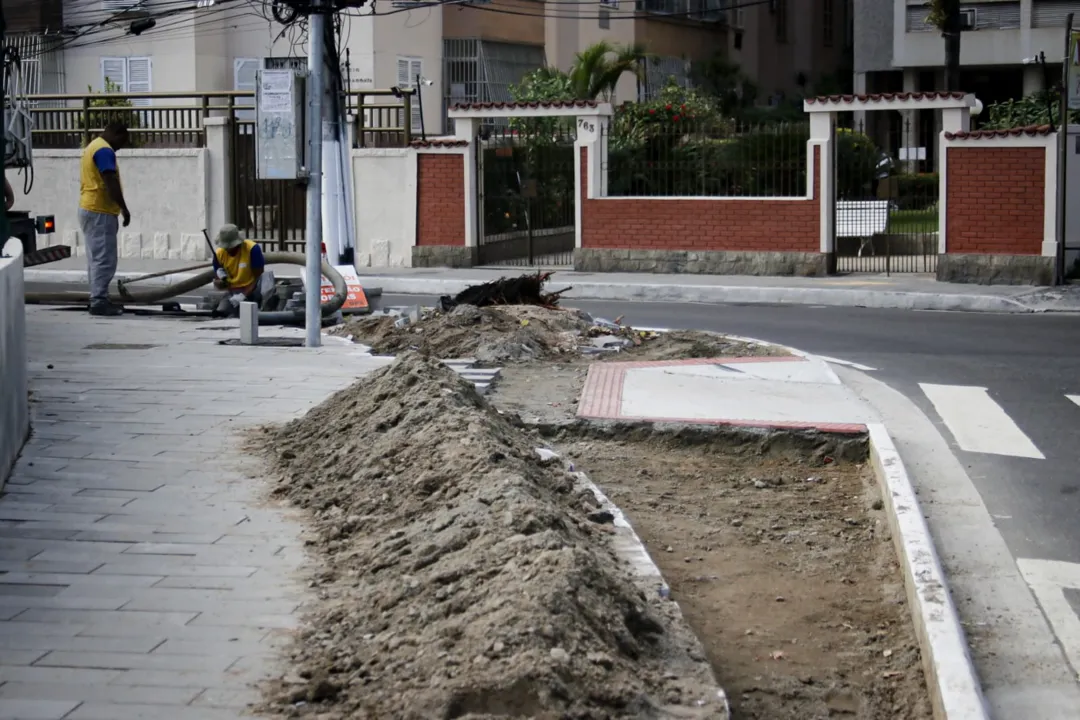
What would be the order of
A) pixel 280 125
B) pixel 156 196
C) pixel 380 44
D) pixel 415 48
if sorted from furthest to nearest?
pixel 415 48, pixel 380 44, pixel 156 196, pixel 280 125

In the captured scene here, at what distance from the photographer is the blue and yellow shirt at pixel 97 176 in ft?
49.0

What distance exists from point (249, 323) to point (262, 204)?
12.9 metres

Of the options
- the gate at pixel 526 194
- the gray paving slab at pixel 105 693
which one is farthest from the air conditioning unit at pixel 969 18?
the gray paving slab at pixel 105 693

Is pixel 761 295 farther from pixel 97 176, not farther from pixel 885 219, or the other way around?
pixel 97 176

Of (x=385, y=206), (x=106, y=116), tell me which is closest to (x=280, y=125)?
(x=385, y=206)

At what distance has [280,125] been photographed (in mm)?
12586

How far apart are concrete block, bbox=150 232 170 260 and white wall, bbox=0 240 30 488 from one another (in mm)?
17666

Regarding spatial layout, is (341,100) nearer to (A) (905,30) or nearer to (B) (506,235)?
(B) (506,235)

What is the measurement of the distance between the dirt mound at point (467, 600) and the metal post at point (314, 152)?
4.97 m

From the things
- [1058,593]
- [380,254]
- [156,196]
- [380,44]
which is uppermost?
[380,44]

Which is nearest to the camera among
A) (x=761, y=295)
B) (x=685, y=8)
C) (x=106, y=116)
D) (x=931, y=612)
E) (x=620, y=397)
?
(x=931, y=612)

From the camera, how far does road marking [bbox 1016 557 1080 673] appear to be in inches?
230

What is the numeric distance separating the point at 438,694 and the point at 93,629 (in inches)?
59.4

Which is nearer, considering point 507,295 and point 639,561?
point 639,561
